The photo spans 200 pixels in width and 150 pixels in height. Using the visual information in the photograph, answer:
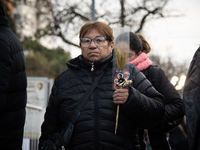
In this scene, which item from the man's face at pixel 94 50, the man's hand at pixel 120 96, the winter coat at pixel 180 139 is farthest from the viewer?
the winter coat at pixel 180 139

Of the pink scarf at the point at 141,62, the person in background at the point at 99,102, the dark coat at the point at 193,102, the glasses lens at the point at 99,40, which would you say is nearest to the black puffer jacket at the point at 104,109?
the person in background at the point at 99,102

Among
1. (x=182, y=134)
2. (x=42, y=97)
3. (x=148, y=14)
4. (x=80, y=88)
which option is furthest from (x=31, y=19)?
(x=80, y=88)

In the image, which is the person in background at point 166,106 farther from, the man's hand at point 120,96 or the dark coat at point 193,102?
the man's hand at point 120,96

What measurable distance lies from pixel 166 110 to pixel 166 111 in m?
0.01

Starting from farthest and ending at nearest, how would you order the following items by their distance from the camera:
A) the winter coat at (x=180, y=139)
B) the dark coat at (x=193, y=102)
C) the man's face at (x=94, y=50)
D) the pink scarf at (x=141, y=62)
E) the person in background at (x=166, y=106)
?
1. the winter coat at (x=180, y=139)
2. the pink scarf at (x=141, y=62)
3. the person in background at (x=166, y=106)
4. the man's face at (x=94, y=50)
5. the dark coat at (x=193, y=102)

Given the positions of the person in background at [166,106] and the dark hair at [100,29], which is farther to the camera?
the person in background at [166,106]

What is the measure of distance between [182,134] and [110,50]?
277cm

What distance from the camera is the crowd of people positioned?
206 centimetres

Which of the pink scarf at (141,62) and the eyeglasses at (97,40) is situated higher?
the eyeglasses at (97,40)

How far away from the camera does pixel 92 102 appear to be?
7.54 ft

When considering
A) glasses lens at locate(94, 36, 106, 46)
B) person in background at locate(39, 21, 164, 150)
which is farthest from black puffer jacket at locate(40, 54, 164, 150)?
glasses lens at locate(94, 36, 106, 46)

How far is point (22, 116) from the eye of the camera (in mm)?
2258

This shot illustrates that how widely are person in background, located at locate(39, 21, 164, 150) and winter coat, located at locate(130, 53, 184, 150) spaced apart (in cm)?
46

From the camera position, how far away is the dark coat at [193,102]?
1.98 metres
